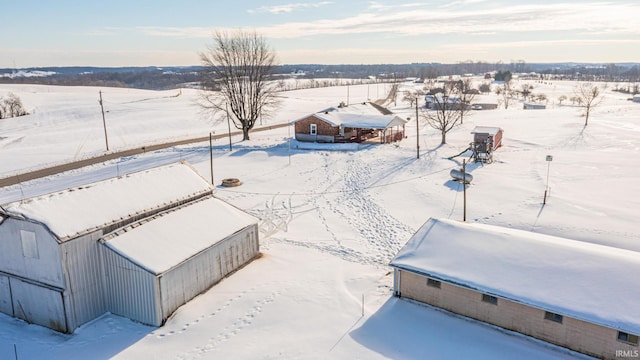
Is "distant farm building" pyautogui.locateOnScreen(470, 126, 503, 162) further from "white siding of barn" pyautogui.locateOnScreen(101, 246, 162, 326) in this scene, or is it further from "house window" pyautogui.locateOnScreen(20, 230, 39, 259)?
"house window" pyautogui.locateOnScreen(20, 230, 39, 259)

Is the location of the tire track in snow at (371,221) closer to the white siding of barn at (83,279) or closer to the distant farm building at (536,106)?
the white siding of barn at (83,279)

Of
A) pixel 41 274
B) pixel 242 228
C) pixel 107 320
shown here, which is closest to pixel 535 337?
pixel 242 228

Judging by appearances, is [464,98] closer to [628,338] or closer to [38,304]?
[628,338]

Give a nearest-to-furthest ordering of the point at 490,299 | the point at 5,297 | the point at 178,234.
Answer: the point at 490,299, the point at 5,297, the point at 178,234

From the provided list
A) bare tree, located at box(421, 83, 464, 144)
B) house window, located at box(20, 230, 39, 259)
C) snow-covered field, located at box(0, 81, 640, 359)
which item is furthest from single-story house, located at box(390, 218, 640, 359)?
bare tree, located at box(421, 83, 464, 144)

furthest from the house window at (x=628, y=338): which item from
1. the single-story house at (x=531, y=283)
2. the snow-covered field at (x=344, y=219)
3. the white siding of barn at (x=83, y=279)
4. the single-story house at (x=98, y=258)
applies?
the white siding of barn at (x=83, y=279)

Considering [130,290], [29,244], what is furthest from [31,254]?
[130,290]

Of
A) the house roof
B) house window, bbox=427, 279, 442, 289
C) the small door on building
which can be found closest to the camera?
house window, bbox=427, 279, 442, 289
